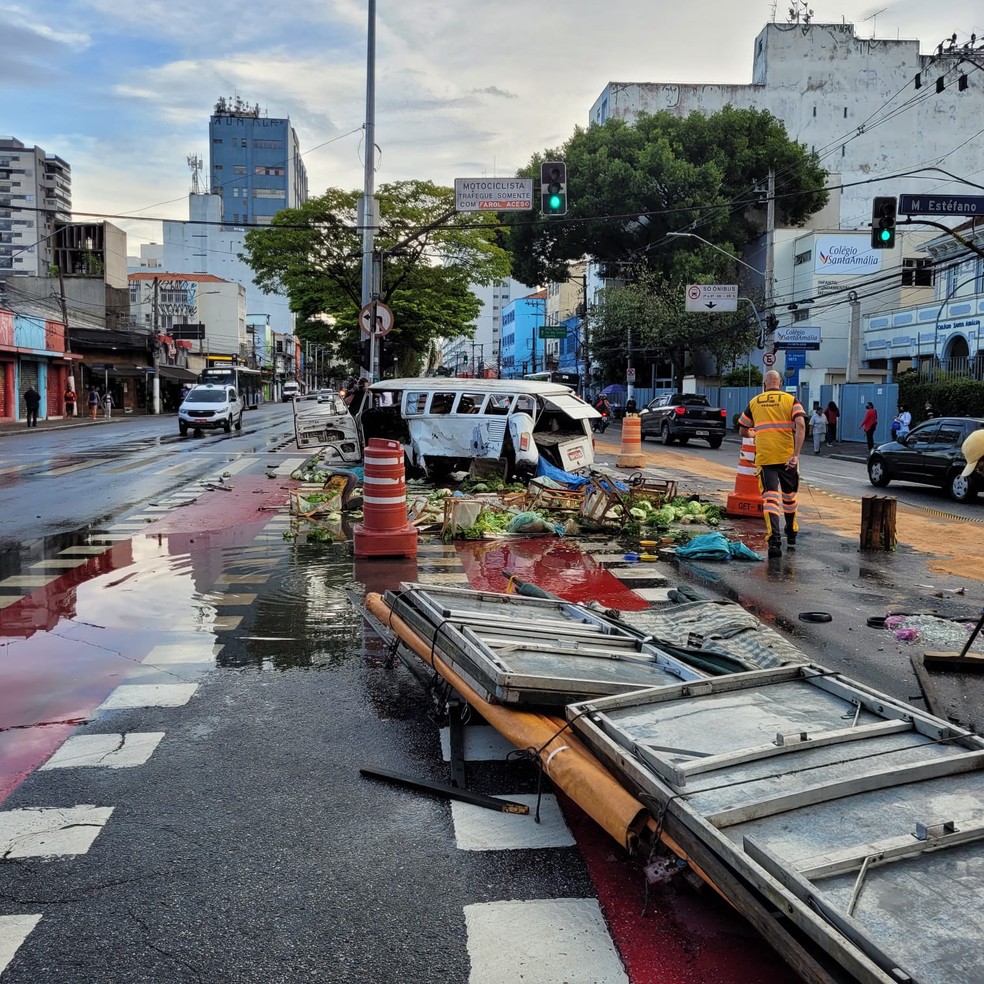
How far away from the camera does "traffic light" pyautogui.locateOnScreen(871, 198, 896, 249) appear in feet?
69.8

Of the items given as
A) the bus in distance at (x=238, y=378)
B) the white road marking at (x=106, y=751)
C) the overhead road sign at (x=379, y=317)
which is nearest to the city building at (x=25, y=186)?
the bus in distance at (x=238, y=378)

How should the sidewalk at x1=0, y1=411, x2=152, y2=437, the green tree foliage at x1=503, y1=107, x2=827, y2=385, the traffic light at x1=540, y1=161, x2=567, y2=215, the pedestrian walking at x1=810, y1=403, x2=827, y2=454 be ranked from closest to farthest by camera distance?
the traffic light at x1=540, y1=161, x2=567, y2=215
the pedestrian walking at x1=810, y1=403, x2=827, y2=454
the sidewalk at x1=0, y1=411, x2=152, y2=437
the green tree foliage at x1=503, y1=107, x2=827, y2=385

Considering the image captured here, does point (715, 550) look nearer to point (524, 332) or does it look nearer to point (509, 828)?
point (509, 828)

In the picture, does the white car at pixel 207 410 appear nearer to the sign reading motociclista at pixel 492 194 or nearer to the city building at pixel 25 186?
the sign reading motociclista at pixel 492 194

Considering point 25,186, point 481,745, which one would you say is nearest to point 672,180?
point 481,745

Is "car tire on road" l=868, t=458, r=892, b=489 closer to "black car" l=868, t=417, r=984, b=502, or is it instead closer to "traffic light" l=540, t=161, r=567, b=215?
Answer: "black car" l=868, t=417, r=984, b=502

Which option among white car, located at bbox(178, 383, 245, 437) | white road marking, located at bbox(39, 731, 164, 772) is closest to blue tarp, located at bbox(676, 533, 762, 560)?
white road marking, located at bbox(39, 731, 164, 772)

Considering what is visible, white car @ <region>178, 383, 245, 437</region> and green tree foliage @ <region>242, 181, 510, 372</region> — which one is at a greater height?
green tree foliage @ <region>242, 181, 510, 372</region>

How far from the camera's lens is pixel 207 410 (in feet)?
113

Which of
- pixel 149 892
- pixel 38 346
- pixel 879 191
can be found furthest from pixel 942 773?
pixel 879 191

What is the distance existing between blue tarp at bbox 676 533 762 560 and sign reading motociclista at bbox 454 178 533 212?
11182 mm

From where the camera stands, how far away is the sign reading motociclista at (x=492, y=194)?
19781 mm

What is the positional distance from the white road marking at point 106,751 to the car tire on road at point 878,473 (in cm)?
1721

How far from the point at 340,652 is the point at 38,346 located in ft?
151
